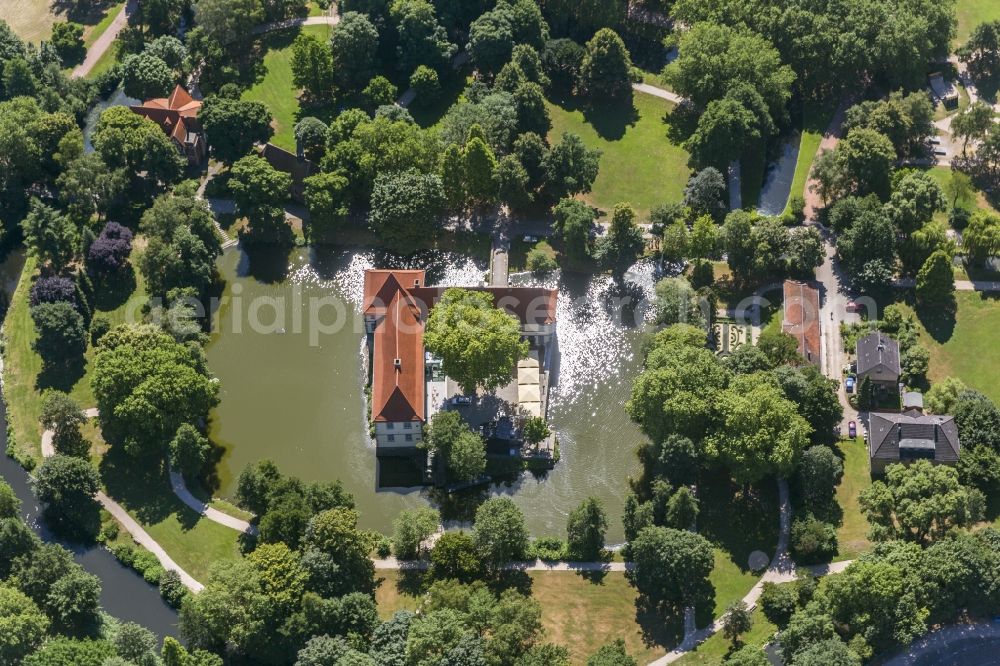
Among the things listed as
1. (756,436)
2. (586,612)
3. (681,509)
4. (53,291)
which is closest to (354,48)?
(53,291)

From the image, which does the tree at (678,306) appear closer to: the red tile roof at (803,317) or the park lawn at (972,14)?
the red tile roof at (803,317)

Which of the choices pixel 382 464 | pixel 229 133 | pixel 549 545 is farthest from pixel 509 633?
pixel 229 133

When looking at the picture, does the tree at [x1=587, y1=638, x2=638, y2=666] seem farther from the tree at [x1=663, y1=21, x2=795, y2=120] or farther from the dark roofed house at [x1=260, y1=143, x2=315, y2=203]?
the tree at [x1=663, y1=21, x2=795, y2=120]

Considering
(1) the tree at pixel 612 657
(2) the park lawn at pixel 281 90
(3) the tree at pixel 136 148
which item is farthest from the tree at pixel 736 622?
(3) the tree at pixel 136 148

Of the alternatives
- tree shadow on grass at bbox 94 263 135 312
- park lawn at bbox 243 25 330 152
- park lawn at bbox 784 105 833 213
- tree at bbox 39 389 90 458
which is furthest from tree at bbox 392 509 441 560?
park lawn at bbox 784 105 833 213

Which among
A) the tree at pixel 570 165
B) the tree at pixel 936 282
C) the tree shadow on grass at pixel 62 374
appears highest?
the tree at pixel 570 165

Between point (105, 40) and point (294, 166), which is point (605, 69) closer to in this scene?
point (294, 166)
